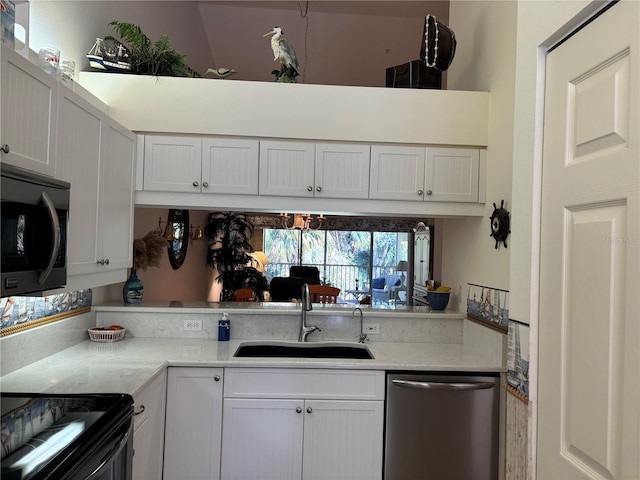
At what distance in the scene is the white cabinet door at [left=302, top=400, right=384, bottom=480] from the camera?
7.43 feet

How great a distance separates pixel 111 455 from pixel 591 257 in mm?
1534

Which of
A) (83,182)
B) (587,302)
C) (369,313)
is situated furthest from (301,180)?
(587,302)

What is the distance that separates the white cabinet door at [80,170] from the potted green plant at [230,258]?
12.5 feet

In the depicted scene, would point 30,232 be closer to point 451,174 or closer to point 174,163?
point 174,163

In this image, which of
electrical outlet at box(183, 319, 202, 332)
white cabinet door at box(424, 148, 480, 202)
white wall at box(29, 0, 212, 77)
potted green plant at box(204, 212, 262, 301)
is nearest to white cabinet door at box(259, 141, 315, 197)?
white cabinet door at box(424, 148, 480, 202)

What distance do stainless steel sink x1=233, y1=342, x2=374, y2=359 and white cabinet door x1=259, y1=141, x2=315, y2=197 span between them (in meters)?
0.94

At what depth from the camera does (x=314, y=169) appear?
2625 millimetres

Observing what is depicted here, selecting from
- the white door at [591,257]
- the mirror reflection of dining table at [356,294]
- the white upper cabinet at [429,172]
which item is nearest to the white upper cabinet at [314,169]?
the white upper cabinet at [429,172]

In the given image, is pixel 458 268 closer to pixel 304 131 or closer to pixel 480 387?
pixel 480 387

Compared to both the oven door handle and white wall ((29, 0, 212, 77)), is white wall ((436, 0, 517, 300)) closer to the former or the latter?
the oven door handle

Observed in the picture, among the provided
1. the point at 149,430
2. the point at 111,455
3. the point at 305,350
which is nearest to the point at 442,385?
the point at 305,350

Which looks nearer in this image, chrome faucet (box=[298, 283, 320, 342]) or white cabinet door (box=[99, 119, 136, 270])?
white cabinet door (box=[99, 119, 136, 270])

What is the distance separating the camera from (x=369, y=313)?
9.23ft

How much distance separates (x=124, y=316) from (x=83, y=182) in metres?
1.11
